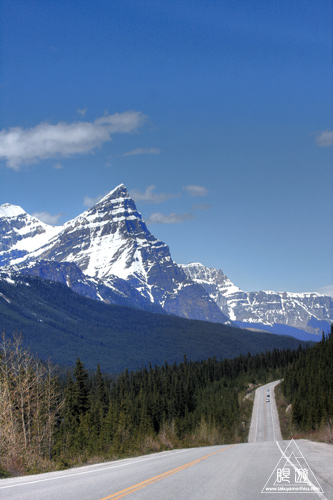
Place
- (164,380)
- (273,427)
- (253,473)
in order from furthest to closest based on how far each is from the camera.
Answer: (164,380)
(273,427)
(253,473)

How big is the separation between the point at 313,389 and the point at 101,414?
4178 cm

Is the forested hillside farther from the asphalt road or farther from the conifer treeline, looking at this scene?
the conifer treeline

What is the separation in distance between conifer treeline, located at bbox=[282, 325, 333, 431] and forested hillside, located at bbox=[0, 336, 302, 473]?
37.5ft

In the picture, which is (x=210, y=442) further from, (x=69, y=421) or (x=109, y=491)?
(x=69, y=421)

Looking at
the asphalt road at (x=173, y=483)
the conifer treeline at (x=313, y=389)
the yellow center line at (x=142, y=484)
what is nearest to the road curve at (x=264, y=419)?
the conifer treeline at (x=313, y=389)

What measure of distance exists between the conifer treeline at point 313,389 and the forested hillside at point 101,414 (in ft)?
37.5

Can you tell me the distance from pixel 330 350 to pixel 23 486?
144701mm

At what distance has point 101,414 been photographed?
84875 millimetres

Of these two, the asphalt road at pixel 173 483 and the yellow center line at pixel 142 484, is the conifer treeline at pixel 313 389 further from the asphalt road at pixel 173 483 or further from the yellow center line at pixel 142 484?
the yellow center line at pixel 142 484

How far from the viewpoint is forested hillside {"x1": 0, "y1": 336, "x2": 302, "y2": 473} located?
29.5m

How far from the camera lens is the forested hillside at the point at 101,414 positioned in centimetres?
2953

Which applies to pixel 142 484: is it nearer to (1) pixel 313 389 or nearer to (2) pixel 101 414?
(2) pixel 101 414

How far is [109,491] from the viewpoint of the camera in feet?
42.2

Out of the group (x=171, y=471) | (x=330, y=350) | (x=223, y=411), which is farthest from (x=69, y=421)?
(x=330, y=350)
